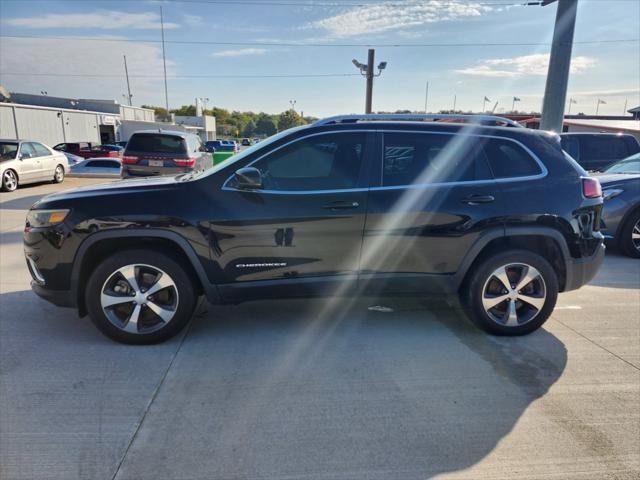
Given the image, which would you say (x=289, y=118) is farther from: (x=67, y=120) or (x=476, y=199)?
(x=476, y=199)

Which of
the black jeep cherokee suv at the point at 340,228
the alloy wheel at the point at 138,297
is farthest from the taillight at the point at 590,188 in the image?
the alloy wheel at the point at 138,297

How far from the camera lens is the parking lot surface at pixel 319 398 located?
87.9 inches

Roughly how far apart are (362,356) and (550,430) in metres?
1.34

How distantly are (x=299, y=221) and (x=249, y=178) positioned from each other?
511 millimetres

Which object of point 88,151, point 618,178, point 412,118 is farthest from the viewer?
point 88,151

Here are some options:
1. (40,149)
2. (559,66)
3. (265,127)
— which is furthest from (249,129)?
(559,66)

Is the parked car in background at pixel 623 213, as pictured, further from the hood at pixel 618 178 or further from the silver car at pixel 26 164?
the silver car at pixel 26 164

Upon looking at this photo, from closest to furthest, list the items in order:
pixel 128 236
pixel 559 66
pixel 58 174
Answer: pixel 128 236, pixel 559 66, pixel 58 174

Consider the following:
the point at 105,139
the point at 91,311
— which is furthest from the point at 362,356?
the point at 105,139

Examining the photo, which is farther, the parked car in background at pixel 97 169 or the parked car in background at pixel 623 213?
the parked car in background at pixel 97 169

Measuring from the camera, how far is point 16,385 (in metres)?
2.83

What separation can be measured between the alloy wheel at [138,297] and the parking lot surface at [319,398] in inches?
9.0

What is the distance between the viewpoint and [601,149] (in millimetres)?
10250

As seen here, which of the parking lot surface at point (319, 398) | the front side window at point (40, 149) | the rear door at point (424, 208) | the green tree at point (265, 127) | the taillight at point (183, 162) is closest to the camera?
the parking lot surface at point (319, 398)
